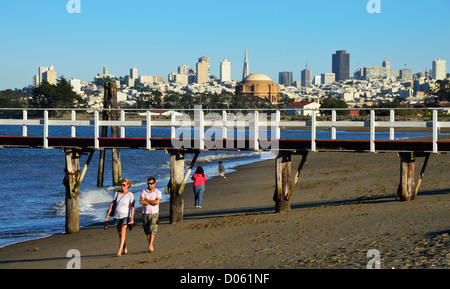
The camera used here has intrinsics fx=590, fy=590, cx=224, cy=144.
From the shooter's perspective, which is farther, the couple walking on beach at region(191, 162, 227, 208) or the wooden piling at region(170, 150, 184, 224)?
the couple walking on beach at region(191, 162, 227, 208)

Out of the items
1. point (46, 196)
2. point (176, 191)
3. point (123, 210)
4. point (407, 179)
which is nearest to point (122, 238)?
point (123, 210)

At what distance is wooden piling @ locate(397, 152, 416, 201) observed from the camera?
16547 millimetres

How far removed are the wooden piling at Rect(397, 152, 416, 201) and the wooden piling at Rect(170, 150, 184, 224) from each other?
6298mm

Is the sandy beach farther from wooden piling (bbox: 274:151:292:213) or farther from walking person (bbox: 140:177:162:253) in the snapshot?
walking person (bbox: 140:177:162:253)

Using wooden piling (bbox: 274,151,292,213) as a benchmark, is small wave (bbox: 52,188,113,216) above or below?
below

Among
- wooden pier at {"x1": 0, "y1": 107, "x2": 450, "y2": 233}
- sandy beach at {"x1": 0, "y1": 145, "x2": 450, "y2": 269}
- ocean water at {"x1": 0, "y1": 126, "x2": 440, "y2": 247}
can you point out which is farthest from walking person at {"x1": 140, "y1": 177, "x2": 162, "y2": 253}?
ocean water at {"x1": 0, "y1": 126, "x2": 440, "y2": 247}

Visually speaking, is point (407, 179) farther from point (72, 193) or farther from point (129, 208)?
point (72, 193)

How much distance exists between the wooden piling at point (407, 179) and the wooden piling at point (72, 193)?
937 cm

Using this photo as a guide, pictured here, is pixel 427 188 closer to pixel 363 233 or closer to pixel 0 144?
pixel 363 233

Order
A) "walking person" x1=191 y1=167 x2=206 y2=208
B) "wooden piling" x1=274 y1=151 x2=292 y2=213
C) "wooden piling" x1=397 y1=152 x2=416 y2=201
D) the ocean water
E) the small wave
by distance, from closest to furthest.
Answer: "wooden piling" x1=397 y1=152 x2=416 y2=201, "wooden piling" x1=274 y1=151 x2=292 y2=213, the ocean water, "walking person" x1=191 y1=167 x2=206 y2=208, the small wave

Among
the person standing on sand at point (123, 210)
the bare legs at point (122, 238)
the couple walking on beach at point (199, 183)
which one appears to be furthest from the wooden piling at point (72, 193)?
the person standing on sand at point (123, 210)

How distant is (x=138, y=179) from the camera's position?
33.0 meters
